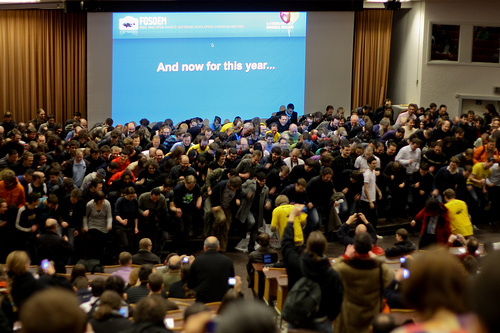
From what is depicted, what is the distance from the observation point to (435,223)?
329 inches

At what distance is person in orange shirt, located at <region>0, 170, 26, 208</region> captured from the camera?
8477 millimetres

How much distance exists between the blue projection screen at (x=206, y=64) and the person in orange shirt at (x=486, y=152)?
19.2 feet

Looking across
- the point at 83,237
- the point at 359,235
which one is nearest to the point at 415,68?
the point at 83,237

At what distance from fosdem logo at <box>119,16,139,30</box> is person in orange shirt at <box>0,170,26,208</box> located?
707 centimetres

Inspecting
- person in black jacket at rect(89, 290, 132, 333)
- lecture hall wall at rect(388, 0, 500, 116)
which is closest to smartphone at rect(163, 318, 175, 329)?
person in black jacket at rect(89, 290, 132, 333)

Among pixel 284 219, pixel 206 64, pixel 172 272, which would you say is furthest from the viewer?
pixel 206 64

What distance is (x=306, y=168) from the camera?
9.86 meters

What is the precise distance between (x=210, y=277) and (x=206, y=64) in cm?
1012

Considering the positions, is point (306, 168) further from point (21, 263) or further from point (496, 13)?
point (496, 13)

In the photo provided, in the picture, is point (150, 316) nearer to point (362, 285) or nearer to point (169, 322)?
point (169, 322)

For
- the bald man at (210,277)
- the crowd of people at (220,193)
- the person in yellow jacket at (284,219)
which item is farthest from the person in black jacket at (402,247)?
the bald man at (210,277)

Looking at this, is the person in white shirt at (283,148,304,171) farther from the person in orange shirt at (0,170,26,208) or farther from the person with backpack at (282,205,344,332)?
the person with backpack at (282,205,344,332)

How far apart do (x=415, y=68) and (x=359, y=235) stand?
12111 mm

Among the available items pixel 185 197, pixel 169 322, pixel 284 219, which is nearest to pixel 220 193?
pixel 185 197
